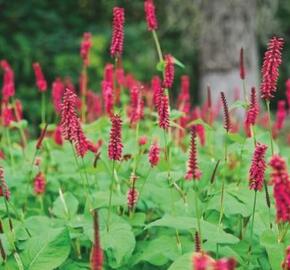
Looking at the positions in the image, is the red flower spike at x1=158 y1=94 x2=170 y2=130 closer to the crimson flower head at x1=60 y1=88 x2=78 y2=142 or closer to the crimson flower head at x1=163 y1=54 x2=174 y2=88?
the crimson flower head at x1=60 y1=88 x2=78 y2=142

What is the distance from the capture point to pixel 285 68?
17328 mm

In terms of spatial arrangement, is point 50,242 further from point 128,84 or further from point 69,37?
point 69,37

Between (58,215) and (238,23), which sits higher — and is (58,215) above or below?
below

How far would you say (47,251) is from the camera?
252 cm

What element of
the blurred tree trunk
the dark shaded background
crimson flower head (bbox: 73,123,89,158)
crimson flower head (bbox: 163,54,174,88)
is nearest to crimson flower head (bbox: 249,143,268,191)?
crimson flower head (bbox: 73,123,89,158)

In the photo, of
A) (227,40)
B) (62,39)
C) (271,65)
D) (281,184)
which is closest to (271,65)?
(271,65)

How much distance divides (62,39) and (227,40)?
11.0ft

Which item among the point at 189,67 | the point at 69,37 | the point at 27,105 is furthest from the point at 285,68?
the point at 27,105

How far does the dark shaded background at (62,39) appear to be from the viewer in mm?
12750

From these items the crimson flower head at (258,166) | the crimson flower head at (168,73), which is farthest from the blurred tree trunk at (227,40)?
the crimson flower head at (258,166)

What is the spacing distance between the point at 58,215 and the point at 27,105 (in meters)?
9.47

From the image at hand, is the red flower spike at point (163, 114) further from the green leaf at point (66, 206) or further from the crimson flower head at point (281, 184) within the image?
the crimson flower head at point (281, 184)

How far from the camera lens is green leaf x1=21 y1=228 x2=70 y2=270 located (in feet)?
8.20

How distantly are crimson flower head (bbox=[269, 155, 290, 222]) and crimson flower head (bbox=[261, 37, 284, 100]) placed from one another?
799 mm
